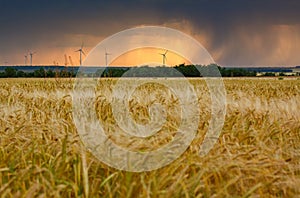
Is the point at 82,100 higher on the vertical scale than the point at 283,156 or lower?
higher

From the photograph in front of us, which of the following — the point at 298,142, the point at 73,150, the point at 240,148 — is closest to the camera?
the point at 73,150

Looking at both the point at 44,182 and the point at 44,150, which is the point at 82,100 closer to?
the point at 44,150

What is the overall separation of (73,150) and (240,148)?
69.7 inches

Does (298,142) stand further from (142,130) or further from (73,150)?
(73,150)

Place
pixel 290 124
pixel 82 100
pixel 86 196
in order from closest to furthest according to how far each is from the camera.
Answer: pixel 86 196 < pixel 290 124 < pixel 82 100

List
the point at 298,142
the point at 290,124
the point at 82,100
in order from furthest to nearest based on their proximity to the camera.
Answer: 1. the point at 82,100
2. the point at 290,124
3. the point at 298,142

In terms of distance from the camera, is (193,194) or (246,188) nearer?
(193,194)

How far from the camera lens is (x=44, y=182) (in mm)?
3666

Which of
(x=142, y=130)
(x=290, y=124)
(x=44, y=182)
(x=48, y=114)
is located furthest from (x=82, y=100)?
(x=44, y=182)

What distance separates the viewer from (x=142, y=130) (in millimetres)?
6094

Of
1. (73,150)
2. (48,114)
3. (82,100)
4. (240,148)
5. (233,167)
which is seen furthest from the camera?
(82,100)

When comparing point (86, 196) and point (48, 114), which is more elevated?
A: point (48, 114)

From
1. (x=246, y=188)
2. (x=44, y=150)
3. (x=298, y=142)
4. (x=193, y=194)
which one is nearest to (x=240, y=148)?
(x=246, y=188)

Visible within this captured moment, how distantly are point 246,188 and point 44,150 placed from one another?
2.15 metres
